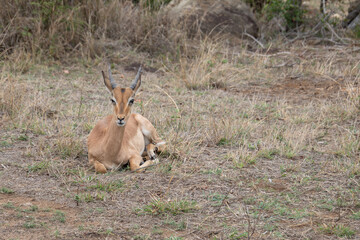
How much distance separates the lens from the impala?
5.53 metres

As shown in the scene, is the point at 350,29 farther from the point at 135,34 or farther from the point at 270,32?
the point at 135,34

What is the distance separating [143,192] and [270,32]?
9134mm

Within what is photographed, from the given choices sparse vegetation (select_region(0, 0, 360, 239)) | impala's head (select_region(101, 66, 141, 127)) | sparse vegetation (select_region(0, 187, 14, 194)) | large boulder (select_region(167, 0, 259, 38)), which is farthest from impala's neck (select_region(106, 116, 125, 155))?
large boulder (select_region(167, 0, 259, 38))

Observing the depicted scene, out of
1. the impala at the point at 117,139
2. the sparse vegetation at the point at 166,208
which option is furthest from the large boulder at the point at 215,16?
the sparse vegetation at the point at 166,208

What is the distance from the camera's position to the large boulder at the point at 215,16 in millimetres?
12336

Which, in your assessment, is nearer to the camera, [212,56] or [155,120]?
[155,120]

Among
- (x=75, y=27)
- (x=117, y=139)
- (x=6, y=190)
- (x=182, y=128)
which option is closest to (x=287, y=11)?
(x=75, y=27)

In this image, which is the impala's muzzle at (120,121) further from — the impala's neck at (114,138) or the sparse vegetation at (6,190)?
the sparse vegetation at (6,190)

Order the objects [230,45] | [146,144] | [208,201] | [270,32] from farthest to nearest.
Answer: [270,32] → [230,45] → [146,144] → [208,201]

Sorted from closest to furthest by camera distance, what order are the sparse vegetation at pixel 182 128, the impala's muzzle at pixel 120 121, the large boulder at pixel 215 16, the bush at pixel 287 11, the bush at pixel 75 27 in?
1. the sparse vegetation at pixel 182 128
2. the impala's muzzle at pixel 120 121
3. the bush at pixel 75 27
4. the large boulder at pixel 215 16
5. the bush at pixel 287 11

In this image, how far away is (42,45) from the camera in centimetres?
1069

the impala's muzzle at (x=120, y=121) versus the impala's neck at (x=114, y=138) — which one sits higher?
the impala's muzzle at (x=120, y=121)

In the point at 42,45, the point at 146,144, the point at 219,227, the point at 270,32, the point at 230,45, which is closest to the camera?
the point at 219,227

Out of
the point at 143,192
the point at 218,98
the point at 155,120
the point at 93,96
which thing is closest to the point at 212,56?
the point at 218,98
